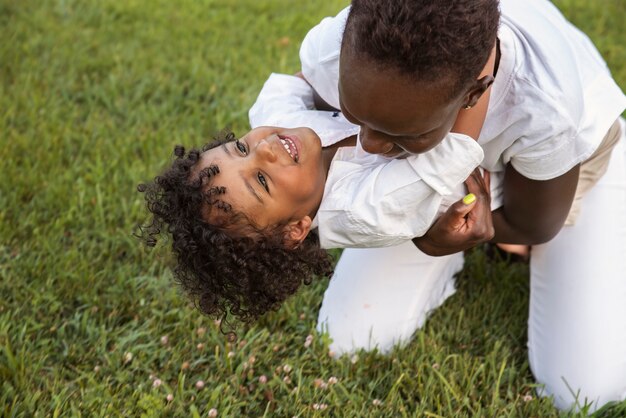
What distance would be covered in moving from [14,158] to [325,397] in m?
1.94

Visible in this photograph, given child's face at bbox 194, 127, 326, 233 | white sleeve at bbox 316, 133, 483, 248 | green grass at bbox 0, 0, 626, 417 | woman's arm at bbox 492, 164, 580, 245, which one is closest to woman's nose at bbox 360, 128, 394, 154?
white sleeve at bbox 316, 133, 483, 248

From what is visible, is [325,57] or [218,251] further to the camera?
[325,57]

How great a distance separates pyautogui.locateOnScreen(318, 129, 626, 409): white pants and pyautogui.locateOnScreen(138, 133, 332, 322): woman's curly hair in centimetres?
46

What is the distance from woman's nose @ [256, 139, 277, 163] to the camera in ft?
7.78

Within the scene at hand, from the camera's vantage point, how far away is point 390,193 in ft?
7.57

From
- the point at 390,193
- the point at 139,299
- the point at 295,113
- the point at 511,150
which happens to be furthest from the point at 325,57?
the point at 139,299

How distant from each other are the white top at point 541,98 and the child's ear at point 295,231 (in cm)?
49

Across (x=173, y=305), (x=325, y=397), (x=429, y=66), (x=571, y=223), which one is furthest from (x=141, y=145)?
(x=429, y=66)

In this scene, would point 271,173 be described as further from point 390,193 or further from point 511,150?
point 511,150

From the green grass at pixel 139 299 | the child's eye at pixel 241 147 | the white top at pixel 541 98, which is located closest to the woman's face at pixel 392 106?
the white top at pixel 541 98

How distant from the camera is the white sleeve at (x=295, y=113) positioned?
102 inches

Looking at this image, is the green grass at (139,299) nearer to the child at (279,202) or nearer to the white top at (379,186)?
the child at (279,202)

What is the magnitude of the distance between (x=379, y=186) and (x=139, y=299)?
1.21m

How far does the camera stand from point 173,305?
3.06 meters
